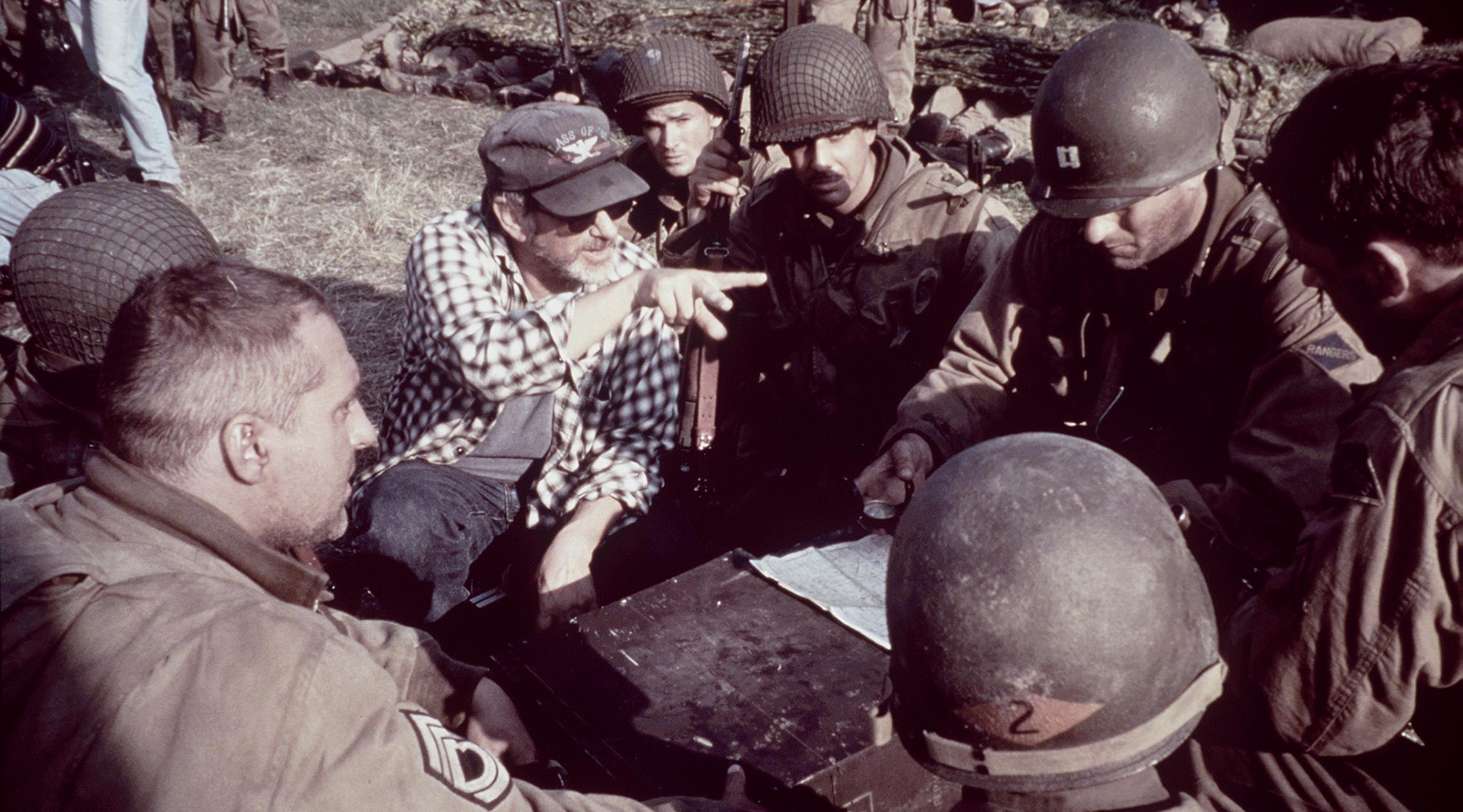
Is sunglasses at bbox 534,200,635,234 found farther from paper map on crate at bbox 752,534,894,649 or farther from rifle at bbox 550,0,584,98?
rifle at bbox 550,0,584,98

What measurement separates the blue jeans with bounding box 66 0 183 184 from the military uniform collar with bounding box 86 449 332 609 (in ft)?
23.2

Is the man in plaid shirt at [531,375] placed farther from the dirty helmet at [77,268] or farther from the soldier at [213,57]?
the soldier at [213,57]

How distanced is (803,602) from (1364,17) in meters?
13.6

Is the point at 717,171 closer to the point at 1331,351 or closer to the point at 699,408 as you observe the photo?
the point at 699,408

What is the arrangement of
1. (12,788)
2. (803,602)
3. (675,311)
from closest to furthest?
(12,788) < (803,602) < (675,311)

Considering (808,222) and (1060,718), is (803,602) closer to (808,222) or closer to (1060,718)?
(1060,718)

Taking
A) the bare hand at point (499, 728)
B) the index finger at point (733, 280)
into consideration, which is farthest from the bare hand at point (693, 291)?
the bare hand at point (499, 728)

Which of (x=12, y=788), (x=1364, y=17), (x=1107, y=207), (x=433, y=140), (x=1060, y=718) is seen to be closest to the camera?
(x=12, y=788)

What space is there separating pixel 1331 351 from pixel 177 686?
109 inches

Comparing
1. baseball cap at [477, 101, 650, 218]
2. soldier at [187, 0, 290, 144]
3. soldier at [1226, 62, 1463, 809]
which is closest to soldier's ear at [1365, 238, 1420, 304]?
soldier at [1226, 62, 1463, 809]

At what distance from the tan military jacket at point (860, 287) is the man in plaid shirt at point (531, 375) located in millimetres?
777

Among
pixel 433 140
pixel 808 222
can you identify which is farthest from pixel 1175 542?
pixel 433 140

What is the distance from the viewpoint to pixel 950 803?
2.58 metres

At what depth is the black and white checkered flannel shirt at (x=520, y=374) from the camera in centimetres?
351
